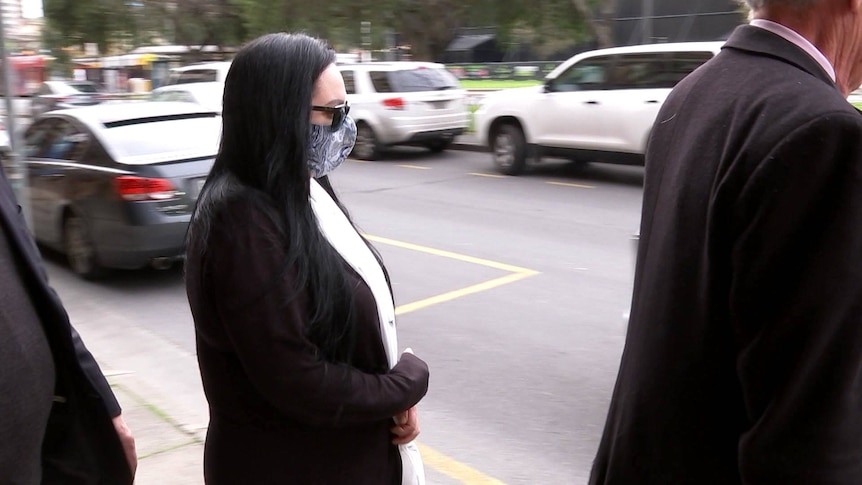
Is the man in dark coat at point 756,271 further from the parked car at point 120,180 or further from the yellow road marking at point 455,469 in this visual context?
the parked car at point 120,180

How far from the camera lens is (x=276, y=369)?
175 centimetres

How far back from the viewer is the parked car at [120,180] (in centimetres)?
695

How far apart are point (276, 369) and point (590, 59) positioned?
11.0 metres

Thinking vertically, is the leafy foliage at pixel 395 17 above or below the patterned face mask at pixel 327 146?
above

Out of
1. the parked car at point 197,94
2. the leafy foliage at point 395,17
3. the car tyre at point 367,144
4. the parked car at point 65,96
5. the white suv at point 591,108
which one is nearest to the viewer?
the white suv at point 591,108

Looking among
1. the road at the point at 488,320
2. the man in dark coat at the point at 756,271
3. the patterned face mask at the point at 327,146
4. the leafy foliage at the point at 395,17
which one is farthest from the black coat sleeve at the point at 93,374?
the leafy foliage at the point at 395,17

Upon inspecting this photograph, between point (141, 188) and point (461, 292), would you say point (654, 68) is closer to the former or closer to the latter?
point (461, 292)

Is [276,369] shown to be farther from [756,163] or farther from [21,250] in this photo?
[756,163]

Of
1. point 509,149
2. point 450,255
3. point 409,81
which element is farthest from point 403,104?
point 450,255

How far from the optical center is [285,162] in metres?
1.80

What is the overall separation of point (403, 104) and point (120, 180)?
8206mm

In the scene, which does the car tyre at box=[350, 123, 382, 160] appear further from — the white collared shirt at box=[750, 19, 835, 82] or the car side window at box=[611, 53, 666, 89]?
the white collared shirt at box=[750, 19, 835, 82]

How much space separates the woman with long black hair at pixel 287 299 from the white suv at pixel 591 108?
9.51 m

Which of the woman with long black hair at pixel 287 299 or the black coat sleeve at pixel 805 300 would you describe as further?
the woman with long black hair at pixel 287 299
